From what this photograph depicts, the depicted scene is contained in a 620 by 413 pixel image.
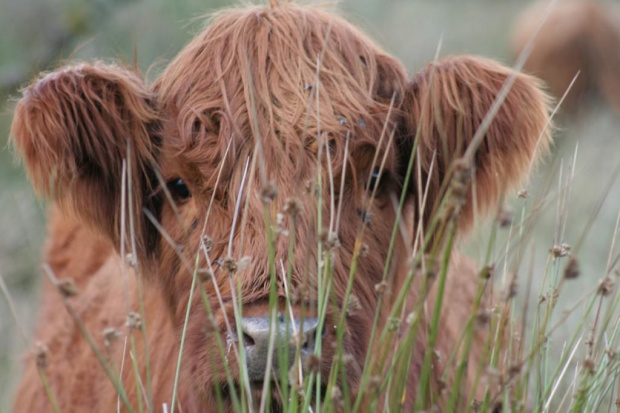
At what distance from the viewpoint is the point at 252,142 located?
2805 mm

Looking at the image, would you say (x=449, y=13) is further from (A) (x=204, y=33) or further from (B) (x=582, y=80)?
(A) (x=204, y=33)

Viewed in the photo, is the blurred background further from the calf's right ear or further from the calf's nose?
the calf's nose

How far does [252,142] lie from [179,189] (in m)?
0.34

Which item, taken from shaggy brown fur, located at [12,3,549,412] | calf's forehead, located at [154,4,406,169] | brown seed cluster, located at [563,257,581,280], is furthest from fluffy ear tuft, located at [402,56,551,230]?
brown seed cluster, located at [563,257,581,280]

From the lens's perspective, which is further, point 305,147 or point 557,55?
point 557,55

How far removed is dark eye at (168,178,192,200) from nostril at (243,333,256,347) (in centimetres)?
73

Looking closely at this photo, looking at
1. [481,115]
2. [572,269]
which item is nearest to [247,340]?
[572,269]

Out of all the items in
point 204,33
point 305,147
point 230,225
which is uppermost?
point 204,33

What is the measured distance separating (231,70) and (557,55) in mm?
9504

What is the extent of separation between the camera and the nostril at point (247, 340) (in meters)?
2.34

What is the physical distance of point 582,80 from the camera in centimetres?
1152

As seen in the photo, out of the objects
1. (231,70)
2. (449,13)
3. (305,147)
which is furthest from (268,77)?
(449,13)

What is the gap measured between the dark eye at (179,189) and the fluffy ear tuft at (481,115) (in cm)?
75

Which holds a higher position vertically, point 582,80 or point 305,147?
point 305,147
